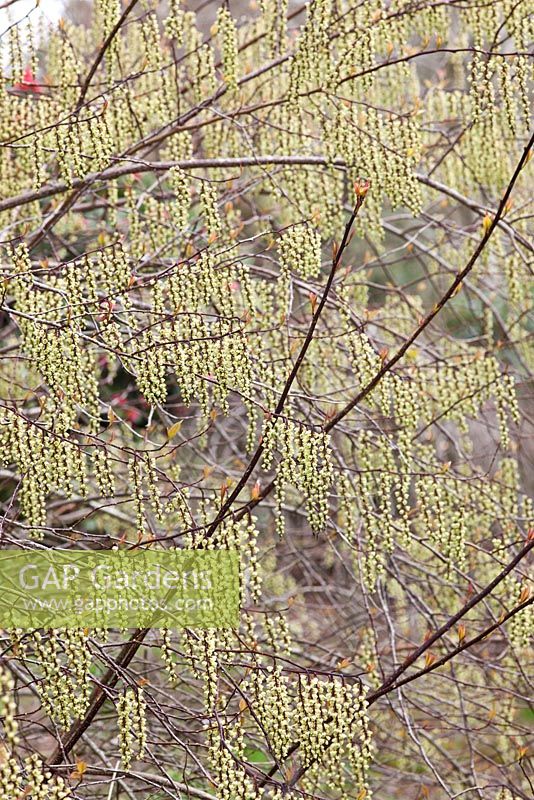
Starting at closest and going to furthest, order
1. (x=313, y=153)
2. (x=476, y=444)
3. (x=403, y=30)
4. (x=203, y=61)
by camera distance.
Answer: (x=203, y=61) → (x=403, y=30) → (x=313, y=153) → (x=476, y=444)

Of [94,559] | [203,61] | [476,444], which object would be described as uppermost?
[203,61]

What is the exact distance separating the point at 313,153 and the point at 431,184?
530 millimetres

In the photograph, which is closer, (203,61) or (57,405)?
(57,405)

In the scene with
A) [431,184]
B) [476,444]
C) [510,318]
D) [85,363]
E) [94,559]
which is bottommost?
[476,444]

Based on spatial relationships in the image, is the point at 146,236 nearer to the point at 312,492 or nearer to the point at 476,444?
the point at 312,492

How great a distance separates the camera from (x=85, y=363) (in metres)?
2.78

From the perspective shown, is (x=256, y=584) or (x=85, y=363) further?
(x=85, y=363)

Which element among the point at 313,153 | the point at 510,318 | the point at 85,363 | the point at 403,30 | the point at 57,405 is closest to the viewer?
the point at 57,405

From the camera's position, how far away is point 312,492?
247cm

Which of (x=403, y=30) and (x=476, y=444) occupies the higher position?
(x=403, y=30)

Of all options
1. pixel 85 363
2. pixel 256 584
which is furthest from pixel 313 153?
pixel 256 584

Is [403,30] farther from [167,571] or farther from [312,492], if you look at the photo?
[167,571]

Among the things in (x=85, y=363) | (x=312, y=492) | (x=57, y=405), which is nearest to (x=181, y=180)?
(x=85, y=363)

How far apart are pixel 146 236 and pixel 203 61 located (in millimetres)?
786
